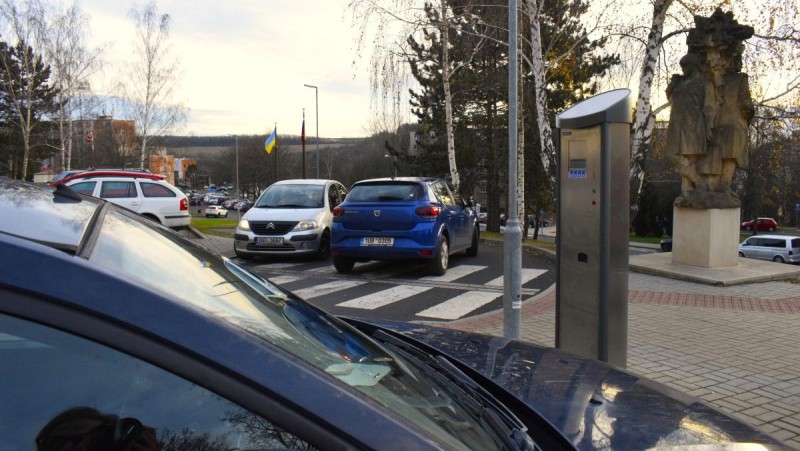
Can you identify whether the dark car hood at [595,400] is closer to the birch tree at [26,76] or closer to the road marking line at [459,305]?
the road marking line at [459,305]

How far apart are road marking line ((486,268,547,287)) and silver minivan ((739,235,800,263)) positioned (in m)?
25.4

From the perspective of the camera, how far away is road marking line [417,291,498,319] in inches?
312

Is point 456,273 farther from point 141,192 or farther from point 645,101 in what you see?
point 141,192

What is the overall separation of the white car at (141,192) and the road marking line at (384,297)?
31.2ft

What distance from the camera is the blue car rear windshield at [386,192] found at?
10.5m

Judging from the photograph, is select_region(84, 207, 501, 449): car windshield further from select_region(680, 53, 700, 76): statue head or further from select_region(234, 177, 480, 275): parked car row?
select_region(680, 53, 700, 76): statue head

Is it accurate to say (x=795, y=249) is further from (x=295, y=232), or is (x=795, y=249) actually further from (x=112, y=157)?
(x=112, y=157)

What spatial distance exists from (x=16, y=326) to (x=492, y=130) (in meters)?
33.5

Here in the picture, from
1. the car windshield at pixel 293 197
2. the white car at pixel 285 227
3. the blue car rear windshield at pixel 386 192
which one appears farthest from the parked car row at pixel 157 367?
the car windshield at pixel 293 197

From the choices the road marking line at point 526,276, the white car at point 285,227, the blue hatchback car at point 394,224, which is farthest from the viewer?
the white car at point 285,227

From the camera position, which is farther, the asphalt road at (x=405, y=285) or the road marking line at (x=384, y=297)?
the road marking line at (x=384, y=297)

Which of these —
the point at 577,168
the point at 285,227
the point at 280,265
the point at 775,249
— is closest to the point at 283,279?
the point at 280,265

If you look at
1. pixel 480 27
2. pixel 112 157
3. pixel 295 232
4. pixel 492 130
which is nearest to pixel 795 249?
pixel 492 130

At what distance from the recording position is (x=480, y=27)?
62.3ft
